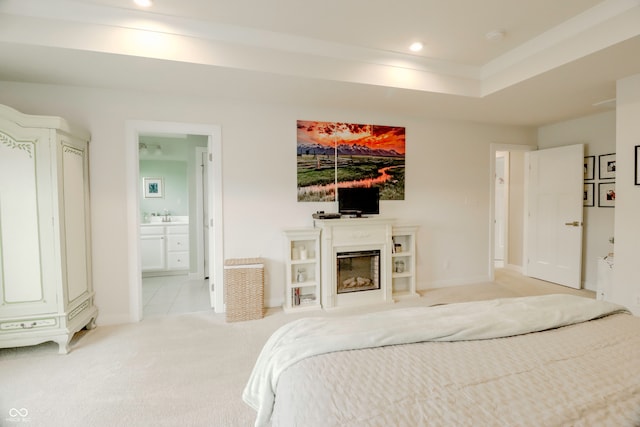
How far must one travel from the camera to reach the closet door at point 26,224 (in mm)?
2363

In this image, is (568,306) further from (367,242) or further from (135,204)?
(135,204)

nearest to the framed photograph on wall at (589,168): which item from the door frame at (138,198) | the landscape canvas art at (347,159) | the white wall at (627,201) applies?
the white wall at (627,201)

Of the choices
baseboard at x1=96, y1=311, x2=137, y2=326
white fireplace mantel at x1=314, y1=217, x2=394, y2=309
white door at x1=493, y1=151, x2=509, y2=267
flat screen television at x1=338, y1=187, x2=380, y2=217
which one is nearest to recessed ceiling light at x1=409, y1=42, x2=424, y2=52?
flat screen television at x1=338, y1=187, x2=380, y2=217

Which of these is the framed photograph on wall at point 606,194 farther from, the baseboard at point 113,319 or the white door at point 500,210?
the baseboard at point 113,319

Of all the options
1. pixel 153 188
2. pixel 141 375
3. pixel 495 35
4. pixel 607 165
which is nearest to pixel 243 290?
pixel 141 375

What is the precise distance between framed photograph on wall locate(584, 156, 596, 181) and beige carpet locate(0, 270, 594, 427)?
4.42m

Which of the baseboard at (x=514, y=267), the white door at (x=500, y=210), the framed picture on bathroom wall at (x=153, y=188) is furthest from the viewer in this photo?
the framed picture on bathroom wall at (x=153, y=188)

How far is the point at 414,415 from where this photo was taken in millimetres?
900

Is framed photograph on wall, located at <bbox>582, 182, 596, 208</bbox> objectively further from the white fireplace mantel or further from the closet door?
the closet door

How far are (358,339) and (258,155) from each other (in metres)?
2.64

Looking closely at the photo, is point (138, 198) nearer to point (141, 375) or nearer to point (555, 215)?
point (141, 375)

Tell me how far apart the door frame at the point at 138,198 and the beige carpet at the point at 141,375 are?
318 mm

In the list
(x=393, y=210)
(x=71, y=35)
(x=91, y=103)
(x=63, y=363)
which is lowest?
(x=63, y=363)

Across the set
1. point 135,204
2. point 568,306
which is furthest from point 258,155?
point 568,306
